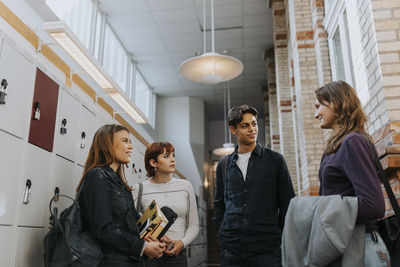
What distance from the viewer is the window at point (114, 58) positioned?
32.4ft

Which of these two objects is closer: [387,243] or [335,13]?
[387,243]

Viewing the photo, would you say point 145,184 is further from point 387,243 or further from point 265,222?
point 387,243

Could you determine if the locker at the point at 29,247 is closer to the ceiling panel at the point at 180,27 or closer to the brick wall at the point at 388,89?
the brick wall at the point at 388,89

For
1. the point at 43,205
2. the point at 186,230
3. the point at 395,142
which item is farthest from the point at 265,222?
the point at 43,205

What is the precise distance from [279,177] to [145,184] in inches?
44.6

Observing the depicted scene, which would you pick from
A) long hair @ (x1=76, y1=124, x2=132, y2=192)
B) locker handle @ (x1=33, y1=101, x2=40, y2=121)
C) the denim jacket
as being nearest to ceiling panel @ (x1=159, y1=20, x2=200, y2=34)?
locker handle @ (x1=33, y1=101, x2=40, y2=121)

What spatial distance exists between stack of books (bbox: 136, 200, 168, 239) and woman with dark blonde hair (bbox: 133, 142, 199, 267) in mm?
274

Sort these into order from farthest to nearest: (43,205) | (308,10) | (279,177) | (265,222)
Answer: (308,10)
(43,205)
(279,177)
(265,222)

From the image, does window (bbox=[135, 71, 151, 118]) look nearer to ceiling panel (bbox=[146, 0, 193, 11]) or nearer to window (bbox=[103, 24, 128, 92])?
window (bbox=[103, 24, 128, 92])

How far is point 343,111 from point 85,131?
241cm

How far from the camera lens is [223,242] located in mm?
2393

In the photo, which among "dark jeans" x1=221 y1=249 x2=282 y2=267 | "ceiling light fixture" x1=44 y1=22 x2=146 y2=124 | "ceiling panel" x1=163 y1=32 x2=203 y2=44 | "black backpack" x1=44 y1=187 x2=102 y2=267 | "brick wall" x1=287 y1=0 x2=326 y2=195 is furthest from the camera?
"ceiling panel" x1=163 y1=32 x2=203 y2=44

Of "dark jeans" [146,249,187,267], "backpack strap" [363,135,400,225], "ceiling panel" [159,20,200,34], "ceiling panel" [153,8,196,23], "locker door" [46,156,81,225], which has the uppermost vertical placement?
"ceiling panel" [153,8,196,23]

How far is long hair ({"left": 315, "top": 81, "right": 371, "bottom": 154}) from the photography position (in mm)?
1773
